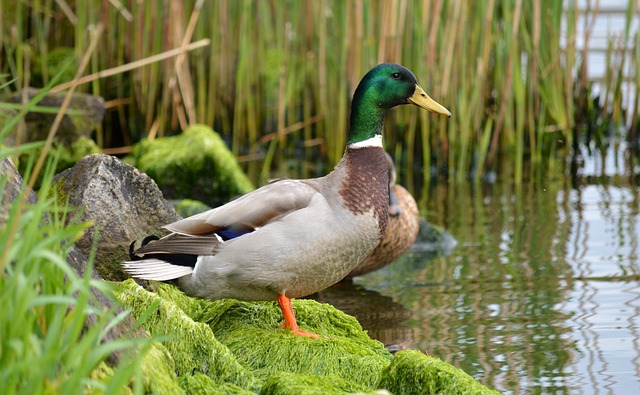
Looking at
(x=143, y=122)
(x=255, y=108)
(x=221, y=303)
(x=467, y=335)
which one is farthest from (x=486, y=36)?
(x=221, y=303)

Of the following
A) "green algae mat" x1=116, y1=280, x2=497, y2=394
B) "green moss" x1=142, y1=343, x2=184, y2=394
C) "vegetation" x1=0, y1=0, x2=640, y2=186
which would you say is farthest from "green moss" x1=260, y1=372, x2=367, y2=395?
"vegetation" x1=0, y1=0, x2=640, y2=186

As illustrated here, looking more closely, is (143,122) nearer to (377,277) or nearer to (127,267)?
(377,277)

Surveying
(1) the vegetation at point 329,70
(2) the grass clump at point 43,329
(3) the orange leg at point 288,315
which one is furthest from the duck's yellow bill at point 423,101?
(1) the vegetation at point 329,70

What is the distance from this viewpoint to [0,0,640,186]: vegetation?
769 centimetres

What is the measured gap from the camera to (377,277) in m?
6.19

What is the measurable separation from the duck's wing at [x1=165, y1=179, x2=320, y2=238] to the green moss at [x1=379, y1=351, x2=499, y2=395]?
828 millimetres

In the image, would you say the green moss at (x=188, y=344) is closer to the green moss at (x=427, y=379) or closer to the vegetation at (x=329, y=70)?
the green moss at (x=427, y=379)

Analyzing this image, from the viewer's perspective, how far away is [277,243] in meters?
3.93

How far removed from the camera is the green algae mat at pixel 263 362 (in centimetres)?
323

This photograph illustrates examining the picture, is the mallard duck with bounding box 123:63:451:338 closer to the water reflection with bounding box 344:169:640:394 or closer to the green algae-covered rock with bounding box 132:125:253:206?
the water reflection with bounding box 344:169:640:394

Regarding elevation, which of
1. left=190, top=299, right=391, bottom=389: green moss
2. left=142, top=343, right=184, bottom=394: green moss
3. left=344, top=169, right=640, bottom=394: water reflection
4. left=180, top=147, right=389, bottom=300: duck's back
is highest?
left=180, top=147, right=389, bottom=300: duck's back

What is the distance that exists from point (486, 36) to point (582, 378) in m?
3.98

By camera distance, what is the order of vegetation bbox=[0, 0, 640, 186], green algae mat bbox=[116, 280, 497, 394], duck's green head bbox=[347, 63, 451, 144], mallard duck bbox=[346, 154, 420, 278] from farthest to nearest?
vegetation bbox=[0, 0, 640, 186]
mallard duck bbox=[346, 154, 420, 278]
duck's green head bbox=[347, 63, 451, 144]
green algae mat bbox=[116, 280, 497, 394]

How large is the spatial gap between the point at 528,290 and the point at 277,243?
204 centimetres
